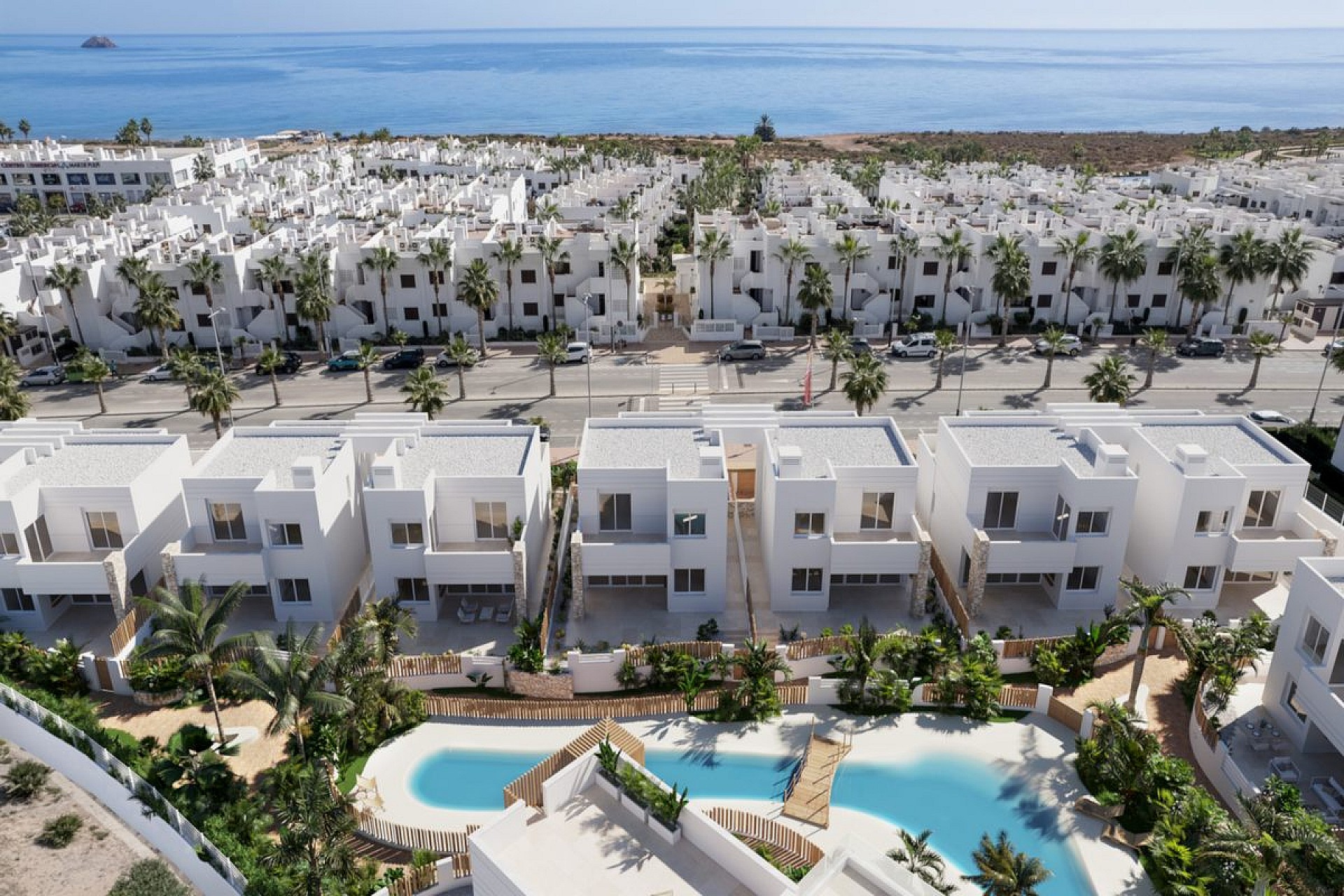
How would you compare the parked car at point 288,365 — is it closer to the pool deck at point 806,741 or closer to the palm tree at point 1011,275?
the pool deck at point 806,741

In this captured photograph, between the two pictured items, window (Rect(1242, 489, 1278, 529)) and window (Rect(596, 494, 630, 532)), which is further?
window (Rect(1242, 489, 1278, 529))

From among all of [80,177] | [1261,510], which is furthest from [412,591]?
[80,177]

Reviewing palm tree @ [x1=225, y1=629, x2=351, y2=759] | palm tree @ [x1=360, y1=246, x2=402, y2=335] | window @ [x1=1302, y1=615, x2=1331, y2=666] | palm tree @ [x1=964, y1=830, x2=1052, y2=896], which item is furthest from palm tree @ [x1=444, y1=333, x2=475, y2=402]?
palm tree @ [x1=964, y1=830, x2=1052, y2=896]

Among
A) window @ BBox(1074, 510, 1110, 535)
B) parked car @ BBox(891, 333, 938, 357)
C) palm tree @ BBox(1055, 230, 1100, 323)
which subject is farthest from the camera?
palm tree @ BBox(1055, 230, 1100, 323)

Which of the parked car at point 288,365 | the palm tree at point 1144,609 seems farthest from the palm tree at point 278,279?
the palm tree at point 1144,609

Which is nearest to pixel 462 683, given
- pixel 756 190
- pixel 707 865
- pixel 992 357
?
pixel 707 865

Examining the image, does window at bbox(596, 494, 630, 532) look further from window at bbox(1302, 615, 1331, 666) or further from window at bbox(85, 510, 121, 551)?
window at bbox(1302, 615, 1331, 666)
